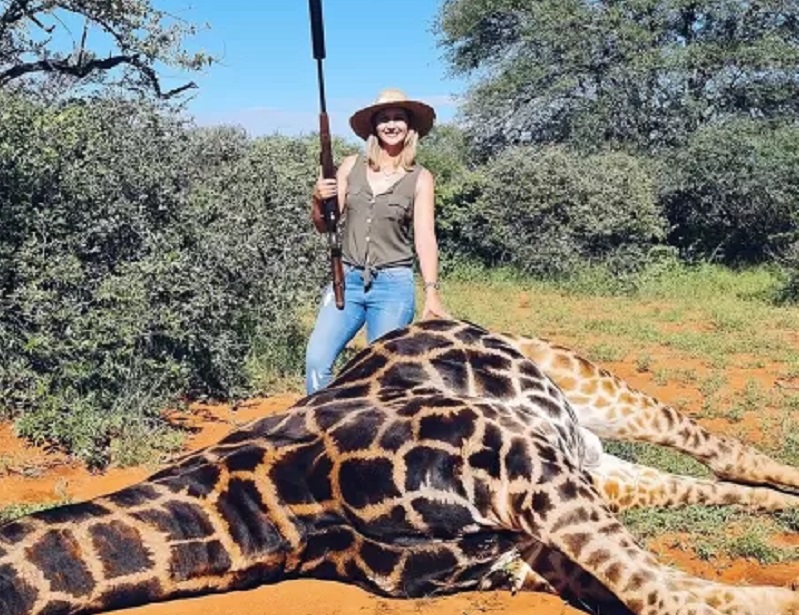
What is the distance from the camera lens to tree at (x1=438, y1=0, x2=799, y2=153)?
17750 mm

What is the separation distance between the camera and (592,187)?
1549cm

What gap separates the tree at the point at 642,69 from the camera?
17.8 meters

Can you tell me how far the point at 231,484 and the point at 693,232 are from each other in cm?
1540

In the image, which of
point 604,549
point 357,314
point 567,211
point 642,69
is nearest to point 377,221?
point 357,314

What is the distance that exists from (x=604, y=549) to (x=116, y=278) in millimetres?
4390

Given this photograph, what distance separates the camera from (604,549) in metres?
3.16

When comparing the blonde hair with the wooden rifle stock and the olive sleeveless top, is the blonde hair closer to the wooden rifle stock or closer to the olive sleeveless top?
the olive sleeveless top

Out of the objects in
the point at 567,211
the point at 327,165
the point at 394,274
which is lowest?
the point at 567,211

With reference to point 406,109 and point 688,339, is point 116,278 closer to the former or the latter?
point 406,109

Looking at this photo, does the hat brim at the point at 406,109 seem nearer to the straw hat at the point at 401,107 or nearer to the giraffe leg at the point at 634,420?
the straw hat at the point at 401,107

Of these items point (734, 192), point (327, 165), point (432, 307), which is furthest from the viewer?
point (734, 192)

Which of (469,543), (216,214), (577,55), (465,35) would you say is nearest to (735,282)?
(577,55)

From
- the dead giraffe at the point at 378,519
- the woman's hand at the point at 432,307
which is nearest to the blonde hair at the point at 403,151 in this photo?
the woman's hand at the point at 432,307

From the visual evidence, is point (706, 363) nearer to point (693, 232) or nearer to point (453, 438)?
point (453, 438)
